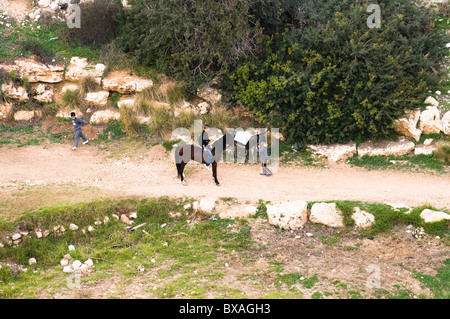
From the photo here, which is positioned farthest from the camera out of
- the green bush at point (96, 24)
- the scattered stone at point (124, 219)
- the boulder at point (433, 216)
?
the green bush at point (96, 24)

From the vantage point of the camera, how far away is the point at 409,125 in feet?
46.4

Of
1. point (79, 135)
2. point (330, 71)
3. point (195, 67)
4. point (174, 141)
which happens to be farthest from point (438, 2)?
point (79, 135)

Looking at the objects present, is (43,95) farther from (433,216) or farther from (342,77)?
(433,216)

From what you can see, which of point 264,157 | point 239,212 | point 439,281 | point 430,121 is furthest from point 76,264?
point 430,121

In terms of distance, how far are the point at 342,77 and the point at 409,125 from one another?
2.69m

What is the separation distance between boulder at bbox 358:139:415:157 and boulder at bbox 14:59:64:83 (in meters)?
11.1

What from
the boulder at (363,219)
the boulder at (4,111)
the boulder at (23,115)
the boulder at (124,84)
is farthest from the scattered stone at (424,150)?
the boulder at (4,111)

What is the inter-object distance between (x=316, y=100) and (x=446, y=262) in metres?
6.63

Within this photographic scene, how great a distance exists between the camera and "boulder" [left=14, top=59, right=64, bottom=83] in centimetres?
1565

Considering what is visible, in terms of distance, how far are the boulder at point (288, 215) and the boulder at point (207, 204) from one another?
1.54 metres

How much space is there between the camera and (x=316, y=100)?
14.3 meters

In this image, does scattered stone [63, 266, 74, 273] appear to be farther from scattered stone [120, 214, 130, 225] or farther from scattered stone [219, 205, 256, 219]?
scattered stone [219, 205, 256, 219]

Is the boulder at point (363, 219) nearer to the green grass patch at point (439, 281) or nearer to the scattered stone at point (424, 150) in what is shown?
the green grass patch at point (439, 281)

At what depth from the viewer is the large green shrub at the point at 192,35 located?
48.2 feet
